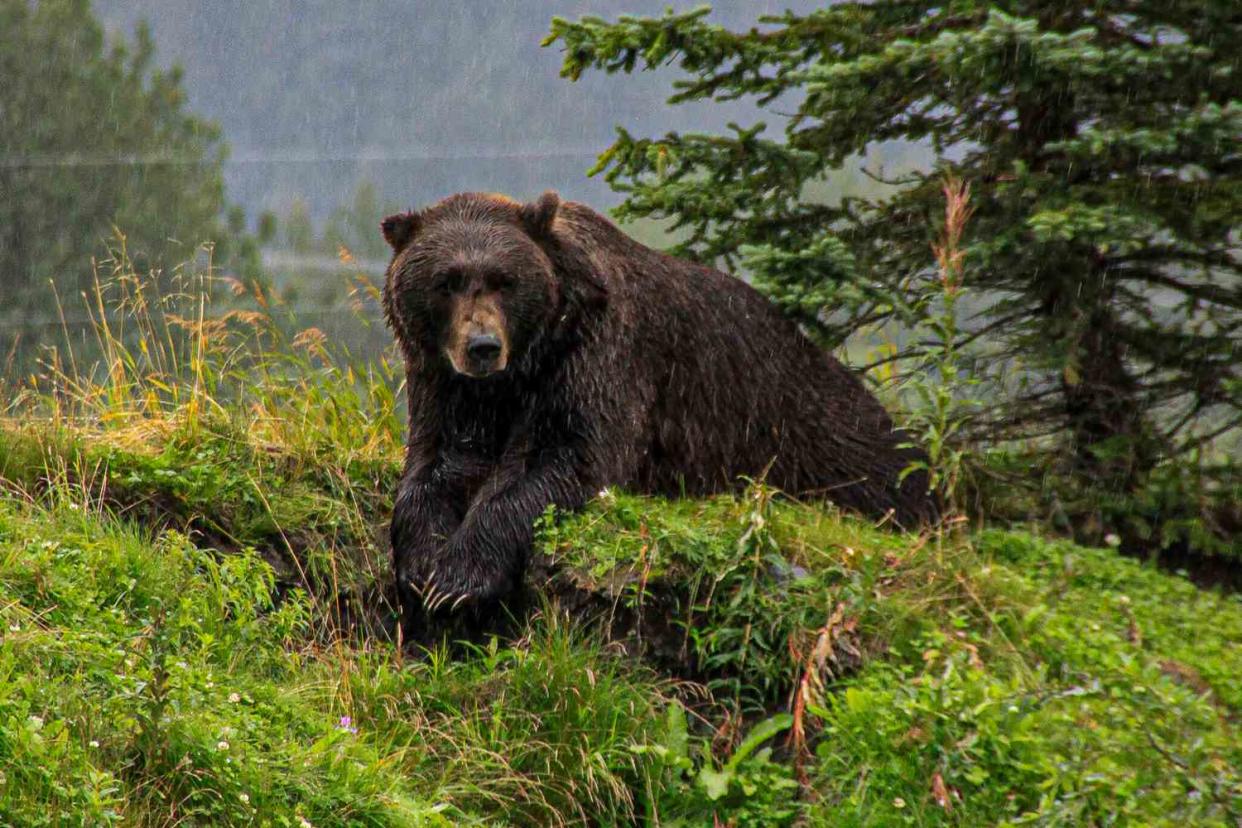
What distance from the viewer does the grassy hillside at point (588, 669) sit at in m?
3.49

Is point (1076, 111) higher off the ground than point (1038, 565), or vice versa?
point (1076, 111)

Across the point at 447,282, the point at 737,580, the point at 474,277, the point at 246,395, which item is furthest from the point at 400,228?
the point at 737,580

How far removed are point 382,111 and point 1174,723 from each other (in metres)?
98.1

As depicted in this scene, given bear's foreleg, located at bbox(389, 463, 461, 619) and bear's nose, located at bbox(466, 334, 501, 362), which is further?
bear's foreleg, located at bbox(389, 463, 461, 619)

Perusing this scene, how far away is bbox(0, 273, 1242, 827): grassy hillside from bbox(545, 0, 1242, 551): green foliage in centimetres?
112

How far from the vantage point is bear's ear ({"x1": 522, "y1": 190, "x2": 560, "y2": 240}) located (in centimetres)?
543

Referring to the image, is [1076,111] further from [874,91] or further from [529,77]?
[529,77]

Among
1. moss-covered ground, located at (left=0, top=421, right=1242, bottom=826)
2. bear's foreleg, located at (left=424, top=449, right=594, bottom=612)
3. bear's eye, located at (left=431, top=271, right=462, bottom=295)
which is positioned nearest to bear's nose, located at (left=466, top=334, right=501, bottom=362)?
bear's eye, located at (left=431, top=271, right=462, bottom=295)

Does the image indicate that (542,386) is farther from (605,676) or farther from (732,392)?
(605,676)

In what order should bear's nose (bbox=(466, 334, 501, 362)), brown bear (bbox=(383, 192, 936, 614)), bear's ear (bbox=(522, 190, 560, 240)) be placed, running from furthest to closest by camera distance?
bear's ear (bbox=(522, 190, 560, 240)), brown bear (bbox=(383, 192, 936, 614)), bear's nose (bbox=(466, 334, 501, 362))

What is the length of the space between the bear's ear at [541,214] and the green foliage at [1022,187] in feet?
Result: 4.69

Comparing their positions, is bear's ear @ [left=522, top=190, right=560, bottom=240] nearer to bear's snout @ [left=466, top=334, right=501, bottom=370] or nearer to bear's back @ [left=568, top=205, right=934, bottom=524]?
bear's back @ [left=568, top=205, right=934, bottom=524]

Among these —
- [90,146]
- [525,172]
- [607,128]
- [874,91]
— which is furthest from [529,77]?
[874,91]

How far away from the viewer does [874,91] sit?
6543mm
